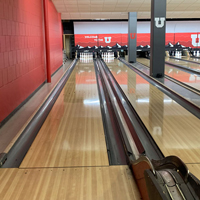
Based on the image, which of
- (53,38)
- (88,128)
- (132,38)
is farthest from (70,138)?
(132,38)

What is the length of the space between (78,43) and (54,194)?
48.3ft

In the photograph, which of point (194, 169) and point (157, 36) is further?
point (157, 36)

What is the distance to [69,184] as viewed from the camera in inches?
86.4

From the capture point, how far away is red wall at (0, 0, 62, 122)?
157 inches

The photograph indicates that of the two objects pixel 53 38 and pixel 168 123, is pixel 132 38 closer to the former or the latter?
pixel 53 38

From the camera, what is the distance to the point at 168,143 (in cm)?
303

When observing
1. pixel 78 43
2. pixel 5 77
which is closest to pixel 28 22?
pixel 5 77

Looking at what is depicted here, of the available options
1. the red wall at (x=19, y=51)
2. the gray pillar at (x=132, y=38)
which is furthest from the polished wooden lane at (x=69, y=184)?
the gray pillar at (x=132, y=38)

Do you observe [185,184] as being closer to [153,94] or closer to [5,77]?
[5,77]

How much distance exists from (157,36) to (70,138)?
17.8 feet

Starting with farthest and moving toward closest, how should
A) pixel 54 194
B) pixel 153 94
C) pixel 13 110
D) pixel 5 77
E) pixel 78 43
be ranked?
pixel 78 43 < pixel 153 94 < pixel 13 110 < pixel 5 77 < pixel 54 194

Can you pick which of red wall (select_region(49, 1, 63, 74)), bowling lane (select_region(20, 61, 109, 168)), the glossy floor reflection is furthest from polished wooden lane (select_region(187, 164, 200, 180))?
red wall (select_region(49, 1, 63, 74))

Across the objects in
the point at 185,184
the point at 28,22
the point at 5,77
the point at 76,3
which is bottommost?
the point at 185,184

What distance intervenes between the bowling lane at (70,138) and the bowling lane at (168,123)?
2.24 ft
